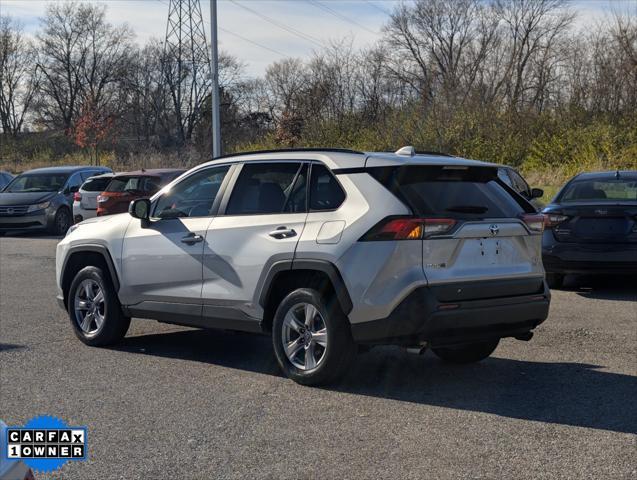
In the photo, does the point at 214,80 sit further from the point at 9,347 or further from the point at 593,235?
the point at 9,347

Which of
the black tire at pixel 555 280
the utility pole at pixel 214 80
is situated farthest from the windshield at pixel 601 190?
the utility pole at pixel 214 80

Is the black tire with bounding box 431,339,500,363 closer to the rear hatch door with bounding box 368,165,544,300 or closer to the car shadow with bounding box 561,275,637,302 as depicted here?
the rear hatch door with bounding box 368,165,544,300

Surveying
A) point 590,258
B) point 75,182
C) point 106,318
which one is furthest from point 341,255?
point 75,182

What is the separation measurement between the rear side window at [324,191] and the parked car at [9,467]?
4.16 meters

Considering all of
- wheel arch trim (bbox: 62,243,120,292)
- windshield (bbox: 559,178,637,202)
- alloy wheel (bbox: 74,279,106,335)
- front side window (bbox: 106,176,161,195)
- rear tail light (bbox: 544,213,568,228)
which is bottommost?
alloy wheel (bbox: 74,279,106,335)

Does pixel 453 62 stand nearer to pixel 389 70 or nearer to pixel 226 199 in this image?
pixel 389 70

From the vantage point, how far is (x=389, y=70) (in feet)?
155

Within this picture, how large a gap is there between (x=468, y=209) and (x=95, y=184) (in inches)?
643

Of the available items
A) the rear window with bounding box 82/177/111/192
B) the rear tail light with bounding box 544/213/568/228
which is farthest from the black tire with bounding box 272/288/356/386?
the rear window with bounding box 82/177/111/192

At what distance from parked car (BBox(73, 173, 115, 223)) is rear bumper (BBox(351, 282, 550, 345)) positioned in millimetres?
15557

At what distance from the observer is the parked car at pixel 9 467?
2389 millimetres

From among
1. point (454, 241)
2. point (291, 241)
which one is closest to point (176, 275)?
point (291, 241)

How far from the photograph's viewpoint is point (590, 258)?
10.8 m

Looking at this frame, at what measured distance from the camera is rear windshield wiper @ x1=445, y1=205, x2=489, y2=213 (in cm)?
634
